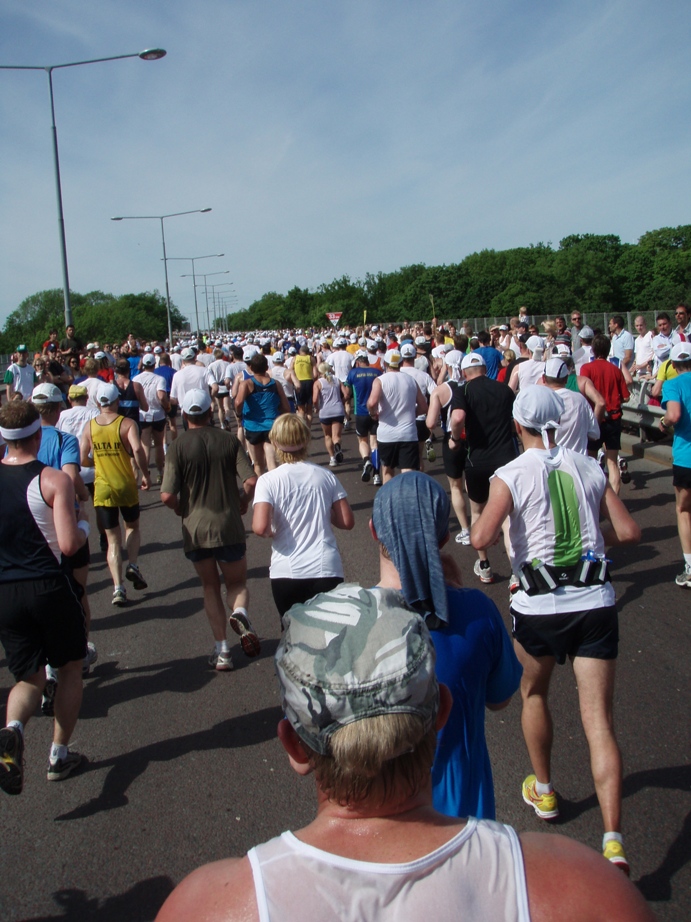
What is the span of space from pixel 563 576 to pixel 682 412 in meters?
3.56

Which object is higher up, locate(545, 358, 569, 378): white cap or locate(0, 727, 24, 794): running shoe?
locate(545, 358, 569, 378): white cap

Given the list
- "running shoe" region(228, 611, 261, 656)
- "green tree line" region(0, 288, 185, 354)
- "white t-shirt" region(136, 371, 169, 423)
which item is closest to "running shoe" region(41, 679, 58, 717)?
"running shoe" region(228, 611, 261, 656)

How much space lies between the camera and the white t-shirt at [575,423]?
6.31 meters

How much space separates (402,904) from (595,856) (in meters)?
0.34

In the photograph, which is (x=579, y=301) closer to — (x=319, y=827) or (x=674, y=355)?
(x=674, y=355)

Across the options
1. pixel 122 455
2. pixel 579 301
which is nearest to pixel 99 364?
pixel 122 455

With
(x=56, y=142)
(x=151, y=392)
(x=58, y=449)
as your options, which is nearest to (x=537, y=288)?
(x=56, y=142)

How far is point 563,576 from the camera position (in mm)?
3270

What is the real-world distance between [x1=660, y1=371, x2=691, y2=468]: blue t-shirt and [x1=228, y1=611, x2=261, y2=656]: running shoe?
368 cm

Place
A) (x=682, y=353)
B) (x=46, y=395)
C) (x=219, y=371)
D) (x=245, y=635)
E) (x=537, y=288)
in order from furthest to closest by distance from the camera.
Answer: (x=537, y=288) → (x=219, y=371) → (x=682, y=353) → (x=46, y=395) → (x=245, y=635)

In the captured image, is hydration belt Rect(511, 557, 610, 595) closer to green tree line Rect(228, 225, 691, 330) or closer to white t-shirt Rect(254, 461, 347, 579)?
white t-shirt Rect(254, 461, 347, 579)

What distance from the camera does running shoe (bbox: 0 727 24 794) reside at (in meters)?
3.60

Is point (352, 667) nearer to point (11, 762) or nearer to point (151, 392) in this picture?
point (11, 762)

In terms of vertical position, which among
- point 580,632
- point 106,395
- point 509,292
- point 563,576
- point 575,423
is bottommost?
point 580,632
